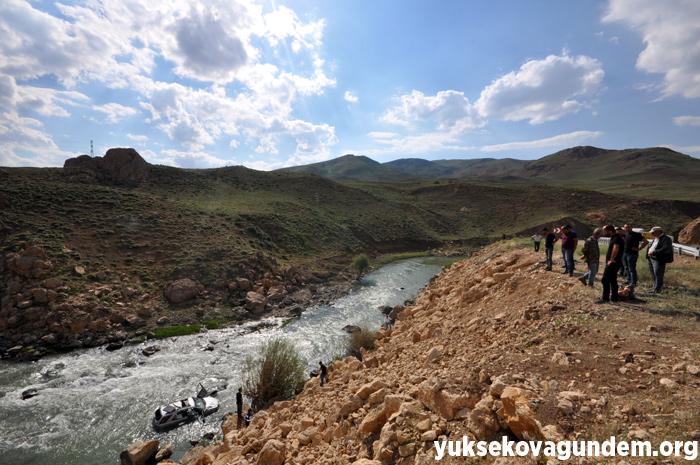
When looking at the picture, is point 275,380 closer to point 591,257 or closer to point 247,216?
point 591,257

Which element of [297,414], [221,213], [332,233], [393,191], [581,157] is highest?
[581,157]

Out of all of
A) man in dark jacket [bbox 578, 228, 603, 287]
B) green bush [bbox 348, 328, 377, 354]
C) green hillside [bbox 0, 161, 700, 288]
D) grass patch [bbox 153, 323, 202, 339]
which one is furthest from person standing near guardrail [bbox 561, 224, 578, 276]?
green hillside [bbox 0, 161, 700, 288]

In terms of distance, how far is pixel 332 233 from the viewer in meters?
44.5

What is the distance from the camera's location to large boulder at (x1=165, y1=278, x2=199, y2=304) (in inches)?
890

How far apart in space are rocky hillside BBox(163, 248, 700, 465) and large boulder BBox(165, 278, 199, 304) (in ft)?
48.8

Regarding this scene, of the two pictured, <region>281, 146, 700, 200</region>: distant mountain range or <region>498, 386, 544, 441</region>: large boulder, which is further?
<region>281, 146, 700, 200</region>: distant mountain range

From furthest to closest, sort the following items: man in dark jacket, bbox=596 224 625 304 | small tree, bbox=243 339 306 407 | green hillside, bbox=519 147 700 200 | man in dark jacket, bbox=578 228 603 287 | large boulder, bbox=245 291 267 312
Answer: green hillside, bbox=519 147 700 200, large boulder, bbox=245 291 267 312, small tree, bbox=243 339 306 407, man in dark jacket, bbox=578 228 603 287, man in dark jacket, bbox=596 224 625 304

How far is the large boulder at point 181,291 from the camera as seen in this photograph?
2261 centimetres

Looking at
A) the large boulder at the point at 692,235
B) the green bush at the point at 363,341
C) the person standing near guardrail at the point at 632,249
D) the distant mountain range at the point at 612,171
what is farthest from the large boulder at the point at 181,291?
the distant mountain range at the point at 612,171

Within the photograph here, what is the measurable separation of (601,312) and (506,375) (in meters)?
3.66

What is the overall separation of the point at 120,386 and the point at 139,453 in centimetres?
575

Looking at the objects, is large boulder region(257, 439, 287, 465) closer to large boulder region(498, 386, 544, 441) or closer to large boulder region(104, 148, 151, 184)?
large boulder region(498, 386, 544, 441)

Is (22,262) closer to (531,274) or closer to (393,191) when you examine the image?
(531,274)

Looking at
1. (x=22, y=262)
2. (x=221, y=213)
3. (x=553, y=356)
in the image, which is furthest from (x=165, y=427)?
(x=221, y=213)
